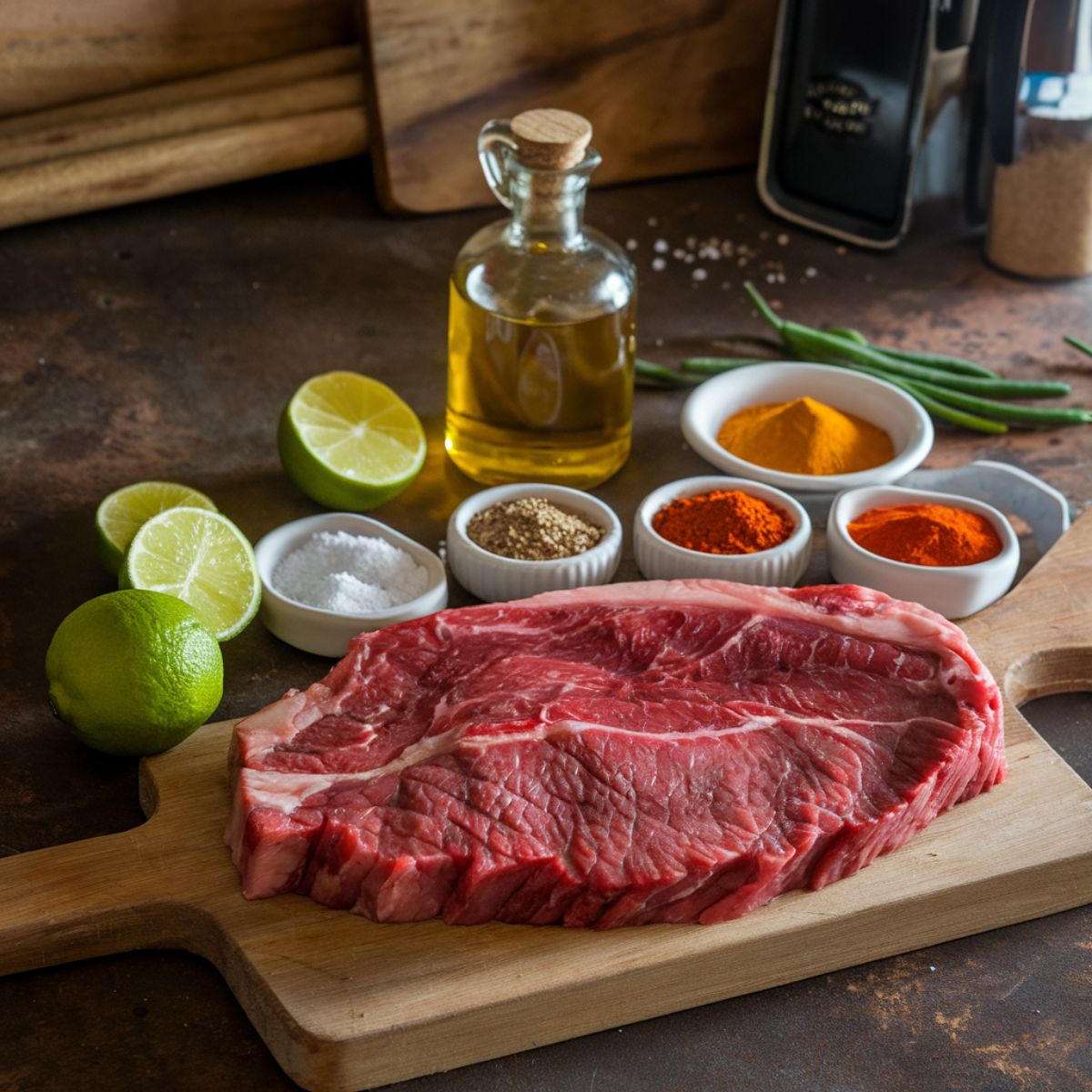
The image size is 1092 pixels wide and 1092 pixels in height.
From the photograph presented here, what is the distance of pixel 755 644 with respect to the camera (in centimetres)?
270

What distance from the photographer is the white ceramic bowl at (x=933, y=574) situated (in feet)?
9.75

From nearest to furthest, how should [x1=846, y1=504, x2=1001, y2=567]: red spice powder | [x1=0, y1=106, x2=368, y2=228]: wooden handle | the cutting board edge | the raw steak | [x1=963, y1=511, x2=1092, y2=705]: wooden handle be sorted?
the cutting board edge
the raw steak
[x1=963, y1=511, x2=1092, y2=705]: wooden handle
[x1=846, y1=504, x2=1001, y2=567]: red spice powder
[x1=0, y1=106, x2=368, y2=228]: wooden handle

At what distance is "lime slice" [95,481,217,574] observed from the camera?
9.91 ft

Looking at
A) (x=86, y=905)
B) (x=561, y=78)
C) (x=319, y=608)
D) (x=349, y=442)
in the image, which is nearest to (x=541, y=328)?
(x=349, y=442)

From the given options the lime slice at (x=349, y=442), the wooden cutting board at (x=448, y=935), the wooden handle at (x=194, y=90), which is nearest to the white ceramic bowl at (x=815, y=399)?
the lime slice at (x=349, y=442)

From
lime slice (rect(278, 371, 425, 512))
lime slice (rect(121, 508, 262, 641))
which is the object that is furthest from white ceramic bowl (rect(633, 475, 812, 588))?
lime slice (rect(121, 508, 262, 641))

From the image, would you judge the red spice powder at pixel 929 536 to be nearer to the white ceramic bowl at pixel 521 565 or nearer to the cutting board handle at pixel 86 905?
the white ceramic bowl at pixel 521 565

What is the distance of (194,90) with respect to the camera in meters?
4.59

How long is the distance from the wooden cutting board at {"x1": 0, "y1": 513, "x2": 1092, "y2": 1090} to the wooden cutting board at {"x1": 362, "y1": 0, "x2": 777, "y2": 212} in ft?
8.60

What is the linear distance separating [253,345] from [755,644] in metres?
2.01

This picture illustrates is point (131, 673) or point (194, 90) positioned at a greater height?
point (194, 90)

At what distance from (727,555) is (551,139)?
0.97 m

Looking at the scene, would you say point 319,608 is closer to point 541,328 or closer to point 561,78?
point 541,328

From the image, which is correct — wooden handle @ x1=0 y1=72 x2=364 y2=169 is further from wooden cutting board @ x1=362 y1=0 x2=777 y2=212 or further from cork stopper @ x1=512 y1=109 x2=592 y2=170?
cork stopper @ x1=512 y1=109 x2=592 y2=170
